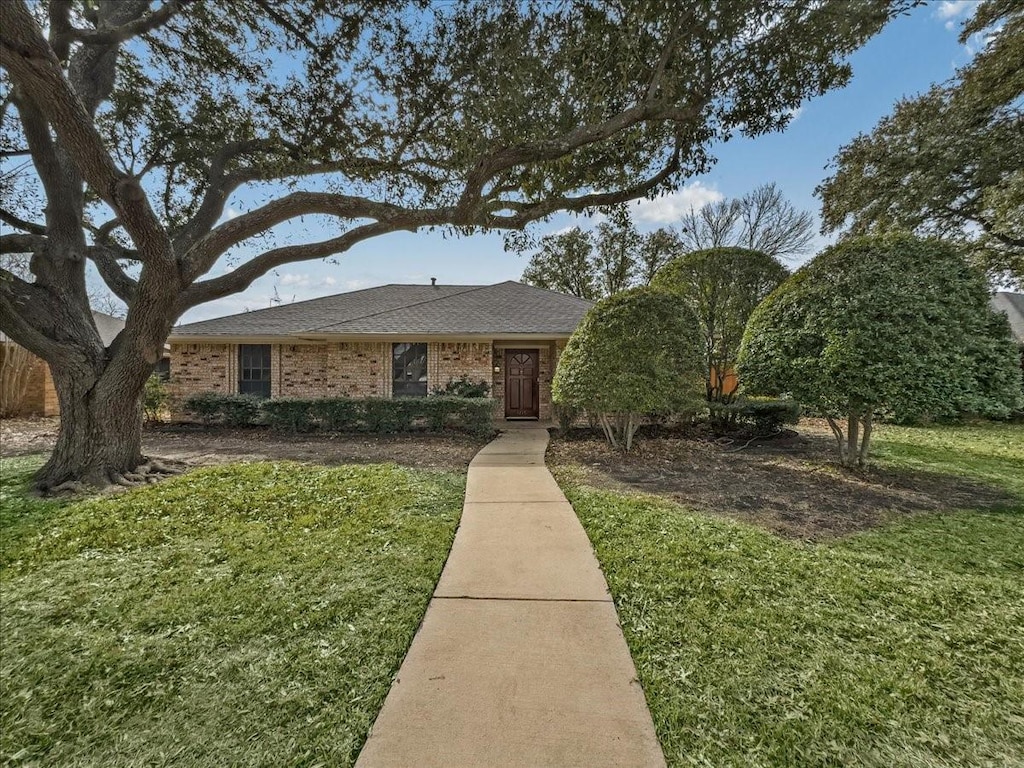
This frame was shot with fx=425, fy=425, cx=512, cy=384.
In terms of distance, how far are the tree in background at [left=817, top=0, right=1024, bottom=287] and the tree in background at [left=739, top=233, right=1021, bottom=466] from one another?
6.13 metres

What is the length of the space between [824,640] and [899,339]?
15.7 feet

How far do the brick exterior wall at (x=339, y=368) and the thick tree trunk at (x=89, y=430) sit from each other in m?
6.15

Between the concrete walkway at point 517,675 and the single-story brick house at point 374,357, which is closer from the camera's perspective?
the concrete walkway at point 517,675

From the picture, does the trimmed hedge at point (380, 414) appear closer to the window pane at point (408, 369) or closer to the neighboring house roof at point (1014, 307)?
the window pane at point (408, 369)

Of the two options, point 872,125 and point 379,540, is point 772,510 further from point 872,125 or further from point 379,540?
point 872,125

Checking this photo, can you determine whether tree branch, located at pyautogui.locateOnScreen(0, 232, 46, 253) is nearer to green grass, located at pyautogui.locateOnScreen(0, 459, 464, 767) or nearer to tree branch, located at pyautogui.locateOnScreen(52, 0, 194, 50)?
tree branch, located at pyautogui.locateOnScreen(52, 0, 194, 50)

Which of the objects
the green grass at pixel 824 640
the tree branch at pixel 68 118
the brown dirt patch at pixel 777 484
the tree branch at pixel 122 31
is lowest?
the green grass at pixel 824 640

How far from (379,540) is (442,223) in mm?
4280

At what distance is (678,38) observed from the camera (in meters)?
4.82

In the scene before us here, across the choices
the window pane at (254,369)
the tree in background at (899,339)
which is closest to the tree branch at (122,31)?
the window pane at (254,369)

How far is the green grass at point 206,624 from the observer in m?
1.74

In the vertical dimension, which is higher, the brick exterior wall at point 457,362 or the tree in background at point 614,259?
the tree in background at point 614,259

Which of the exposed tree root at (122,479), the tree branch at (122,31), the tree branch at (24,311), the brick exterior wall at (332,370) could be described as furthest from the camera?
the brick exterior wall at (332,370)

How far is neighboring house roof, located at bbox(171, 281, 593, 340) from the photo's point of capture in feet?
35.9
